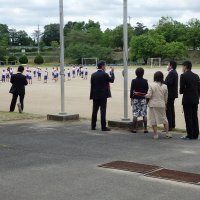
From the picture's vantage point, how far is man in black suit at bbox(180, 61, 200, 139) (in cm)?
1158

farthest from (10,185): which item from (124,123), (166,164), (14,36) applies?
(14,36)

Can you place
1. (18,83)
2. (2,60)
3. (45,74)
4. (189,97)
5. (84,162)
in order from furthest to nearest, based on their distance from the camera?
(2,60)
(45,74)
(18,83)
(189,97)
(84,162)

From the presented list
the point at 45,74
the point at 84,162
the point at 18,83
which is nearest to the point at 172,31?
the point at 45,74

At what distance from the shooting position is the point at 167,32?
13425 cm

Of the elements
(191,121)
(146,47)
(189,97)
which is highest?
(146,47)

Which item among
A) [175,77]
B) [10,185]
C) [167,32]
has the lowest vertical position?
[10,185]

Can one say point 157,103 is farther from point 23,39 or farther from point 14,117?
point 23,39

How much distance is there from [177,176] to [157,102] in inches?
157

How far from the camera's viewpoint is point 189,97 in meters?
11.6

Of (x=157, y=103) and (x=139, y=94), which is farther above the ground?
(x=139, y=94)

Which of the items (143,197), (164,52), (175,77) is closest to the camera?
(143,197)

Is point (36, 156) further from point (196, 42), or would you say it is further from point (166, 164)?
point (196, 42)

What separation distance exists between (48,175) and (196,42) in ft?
407

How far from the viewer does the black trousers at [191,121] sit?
11.6 metres
